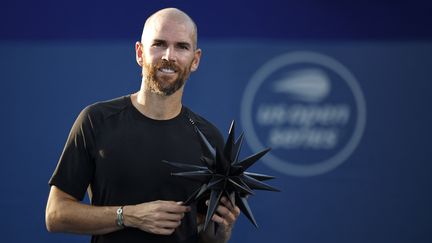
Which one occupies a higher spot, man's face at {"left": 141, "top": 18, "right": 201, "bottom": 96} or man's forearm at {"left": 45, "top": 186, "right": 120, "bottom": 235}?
man's face at {"left": 141, "top": 18, "right": 201, "bottom": 96}

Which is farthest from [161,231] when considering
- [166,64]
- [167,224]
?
[166,64]

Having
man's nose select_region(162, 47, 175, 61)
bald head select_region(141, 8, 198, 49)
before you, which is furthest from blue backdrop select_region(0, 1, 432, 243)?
man's nose select_region(162, 47, 175, 61)

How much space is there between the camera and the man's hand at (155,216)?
2305 mm

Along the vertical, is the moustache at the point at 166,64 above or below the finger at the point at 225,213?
above

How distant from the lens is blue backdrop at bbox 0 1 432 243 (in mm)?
4676

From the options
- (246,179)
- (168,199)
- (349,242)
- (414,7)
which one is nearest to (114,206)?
(168,199)

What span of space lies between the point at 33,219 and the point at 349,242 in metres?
2.36

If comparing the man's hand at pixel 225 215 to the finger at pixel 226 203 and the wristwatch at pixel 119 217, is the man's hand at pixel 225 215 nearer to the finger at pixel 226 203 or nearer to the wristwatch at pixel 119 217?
the finger at pixel 226 203

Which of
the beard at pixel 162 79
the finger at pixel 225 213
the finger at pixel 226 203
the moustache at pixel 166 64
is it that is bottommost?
the finger at pixel 225 213

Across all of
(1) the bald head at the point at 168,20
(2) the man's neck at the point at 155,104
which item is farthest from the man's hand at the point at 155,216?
(1) the bald head at the point at 168,20

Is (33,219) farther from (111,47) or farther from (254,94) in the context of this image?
(254,94)

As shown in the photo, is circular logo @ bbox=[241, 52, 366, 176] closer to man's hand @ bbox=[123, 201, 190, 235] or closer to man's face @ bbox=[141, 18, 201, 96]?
man's face @ bbox=[141, 18, 201, 96]

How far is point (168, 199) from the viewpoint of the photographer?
2494 mm

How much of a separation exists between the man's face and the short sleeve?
328 mm
